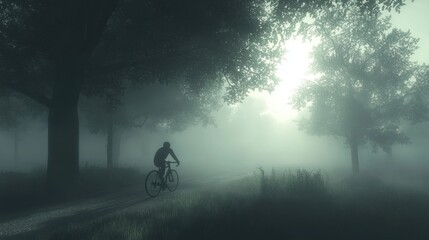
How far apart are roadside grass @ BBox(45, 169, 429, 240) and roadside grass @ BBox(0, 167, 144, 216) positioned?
4.59 m

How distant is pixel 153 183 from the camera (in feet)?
40.1

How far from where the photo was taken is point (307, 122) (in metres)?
24.6

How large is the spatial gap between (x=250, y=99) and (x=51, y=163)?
71.7 meters

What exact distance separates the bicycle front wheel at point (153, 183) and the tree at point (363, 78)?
13842 millimetres

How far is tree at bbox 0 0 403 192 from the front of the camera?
1155cm

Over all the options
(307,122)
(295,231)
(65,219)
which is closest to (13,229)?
(65,219)

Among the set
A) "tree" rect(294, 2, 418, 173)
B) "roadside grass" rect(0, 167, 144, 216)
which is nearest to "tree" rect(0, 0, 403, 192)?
"roadside grass" rect(0, 167, 144, 216)

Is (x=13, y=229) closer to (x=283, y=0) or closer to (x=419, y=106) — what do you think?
(x=283, y=0)

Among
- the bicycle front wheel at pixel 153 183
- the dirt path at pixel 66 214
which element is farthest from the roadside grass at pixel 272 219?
the bicycle front wheel at pixel 153 183

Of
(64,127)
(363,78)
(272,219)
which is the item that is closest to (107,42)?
(64,127)

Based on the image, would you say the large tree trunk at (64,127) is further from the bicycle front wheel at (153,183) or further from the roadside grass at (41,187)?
the bicycle front wheel at (153,183)

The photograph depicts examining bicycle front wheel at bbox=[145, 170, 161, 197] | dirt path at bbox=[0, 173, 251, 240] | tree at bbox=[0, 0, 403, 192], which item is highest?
tree at bbox=[0, 0, 403, 192]

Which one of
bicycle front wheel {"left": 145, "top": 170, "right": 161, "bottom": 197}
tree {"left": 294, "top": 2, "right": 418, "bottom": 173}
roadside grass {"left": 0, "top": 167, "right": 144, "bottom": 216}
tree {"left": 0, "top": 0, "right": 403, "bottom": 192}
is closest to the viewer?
roadside grass {"left": 0, "top": 167, "right": 144, "bottom": 216}

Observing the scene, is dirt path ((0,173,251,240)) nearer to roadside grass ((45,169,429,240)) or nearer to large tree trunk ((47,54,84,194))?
roadside grass ((45,169,429,240))
